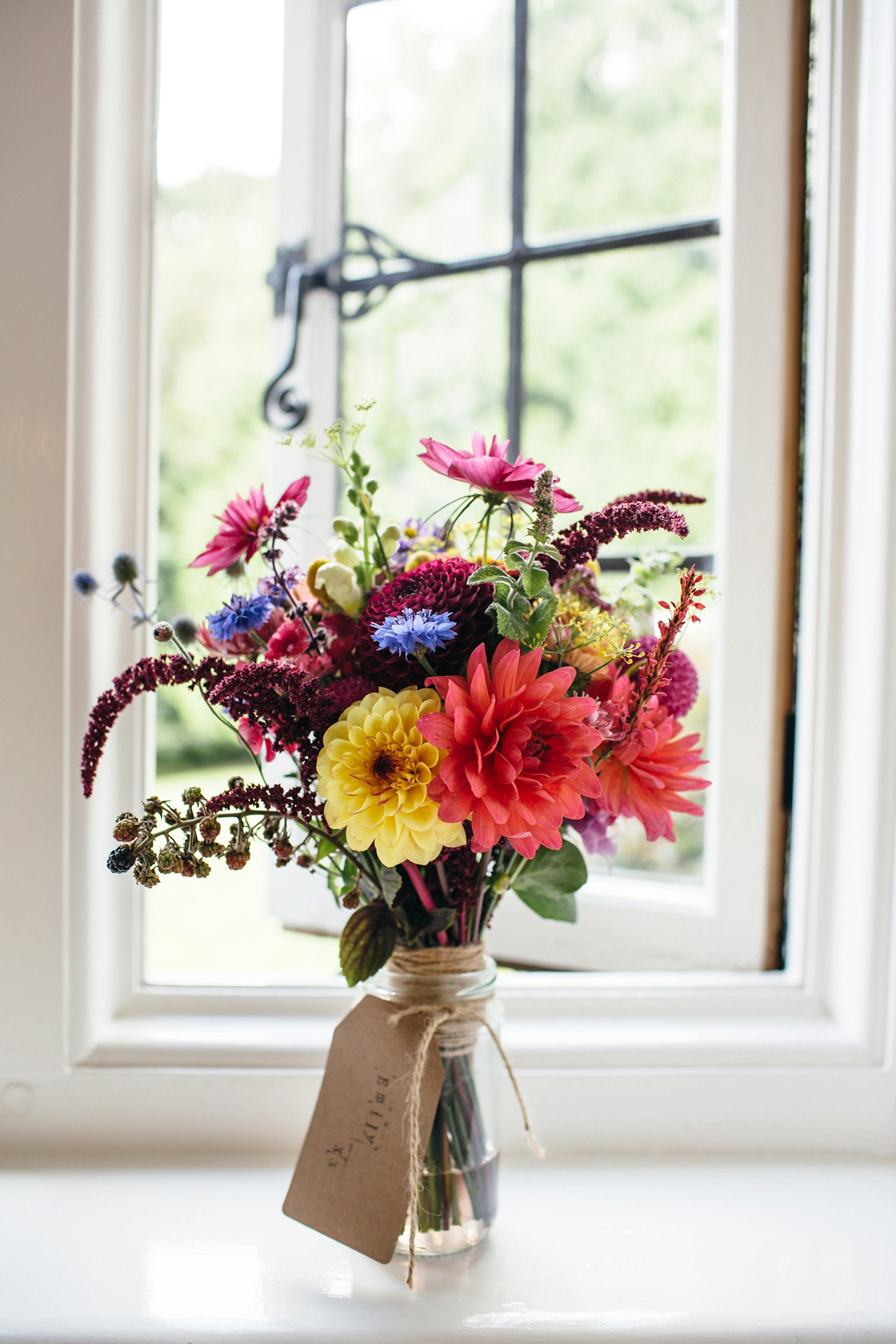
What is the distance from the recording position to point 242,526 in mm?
602

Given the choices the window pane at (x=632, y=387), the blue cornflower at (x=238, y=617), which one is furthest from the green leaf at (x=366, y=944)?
the window pane at (x=632, y=387)

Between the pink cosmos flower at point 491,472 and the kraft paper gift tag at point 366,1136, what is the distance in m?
0.37

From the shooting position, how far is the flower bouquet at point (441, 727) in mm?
490

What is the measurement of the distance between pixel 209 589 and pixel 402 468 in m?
2.08

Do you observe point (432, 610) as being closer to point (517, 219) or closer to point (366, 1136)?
point (366, 1136)

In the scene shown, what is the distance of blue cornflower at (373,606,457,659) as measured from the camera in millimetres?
478

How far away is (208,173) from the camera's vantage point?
3.39 m

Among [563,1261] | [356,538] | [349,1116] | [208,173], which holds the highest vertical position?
[208,173]

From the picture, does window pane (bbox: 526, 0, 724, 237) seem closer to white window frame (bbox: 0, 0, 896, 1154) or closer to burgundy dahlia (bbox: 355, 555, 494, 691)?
white window frame (bbox: 0, 0, 896, 1154)

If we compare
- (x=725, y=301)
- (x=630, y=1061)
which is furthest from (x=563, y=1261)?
(x=725, y=301)

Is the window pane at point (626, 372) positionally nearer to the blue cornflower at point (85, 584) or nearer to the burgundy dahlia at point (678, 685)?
the burgundy dahlia at point (678, 685)

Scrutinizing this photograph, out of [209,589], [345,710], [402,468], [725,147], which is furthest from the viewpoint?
[209,589]

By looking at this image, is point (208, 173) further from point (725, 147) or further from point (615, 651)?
point (615, 651)

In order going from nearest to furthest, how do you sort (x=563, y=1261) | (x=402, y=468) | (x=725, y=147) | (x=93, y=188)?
(x=563, y=1261)
(x=93, y=188)
(x=725, y=147)
(x=402, y=468)
